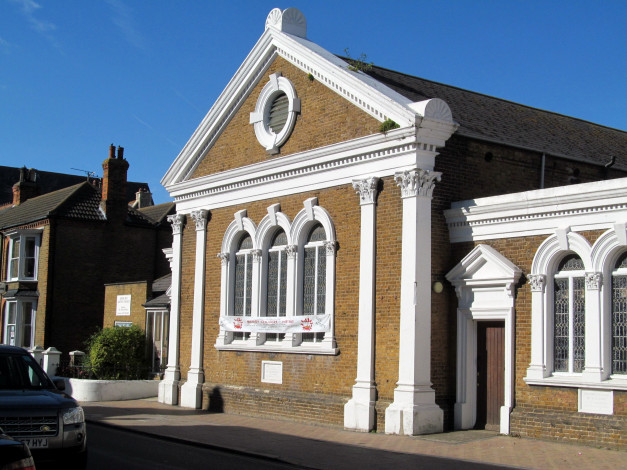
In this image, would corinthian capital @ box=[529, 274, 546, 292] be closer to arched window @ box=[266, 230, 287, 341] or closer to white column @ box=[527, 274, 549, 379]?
white column @ box=[527, 274, 549, 379]

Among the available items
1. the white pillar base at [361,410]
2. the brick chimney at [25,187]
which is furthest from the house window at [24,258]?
the white pillar base at [361,410]

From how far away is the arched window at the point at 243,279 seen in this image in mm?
20875

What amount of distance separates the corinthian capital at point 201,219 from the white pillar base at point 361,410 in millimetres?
7562

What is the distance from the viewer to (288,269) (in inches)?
757

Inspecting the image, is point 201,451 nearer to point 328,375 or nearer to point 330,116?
point 328,375

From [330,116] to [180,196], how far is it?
667 centimetres

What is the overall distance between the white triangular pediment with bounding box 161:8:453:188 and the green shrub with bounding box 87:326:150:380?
599 cm

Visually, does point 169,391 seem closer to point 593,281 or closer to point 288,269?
point 288,269

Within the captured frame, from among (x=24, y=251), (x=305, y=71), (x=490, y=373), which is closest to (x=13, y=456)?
(x=490, y=373)

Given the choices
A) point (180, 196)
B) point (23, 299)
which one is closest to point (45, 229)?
point (23, 299)

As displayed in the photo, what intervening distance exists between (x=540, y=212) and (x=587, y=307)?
200 cm

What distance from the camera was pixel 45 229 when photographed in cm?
3325

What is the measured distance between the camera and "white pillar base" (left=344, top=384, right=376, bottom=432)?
1636 centimetres

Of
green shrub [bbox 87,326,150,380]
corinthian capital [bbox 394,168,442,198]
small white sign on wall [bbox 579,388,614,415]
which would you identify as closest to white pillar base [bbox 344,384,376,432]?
corinthian capital [bbox 394,168,442,198]
